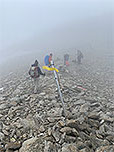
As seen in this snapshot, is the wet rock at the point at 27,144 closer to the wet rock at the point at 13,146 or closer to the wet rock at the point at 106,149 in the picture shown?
the wet rock at the point at 13,146

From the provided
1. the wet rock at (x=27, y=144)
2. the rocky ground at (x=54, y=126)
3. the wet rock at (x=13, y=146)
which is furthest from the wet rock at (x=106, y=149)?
the wet rock at (x=13, y=146)

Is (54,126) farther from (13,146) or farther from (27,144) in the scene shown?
(13,146)

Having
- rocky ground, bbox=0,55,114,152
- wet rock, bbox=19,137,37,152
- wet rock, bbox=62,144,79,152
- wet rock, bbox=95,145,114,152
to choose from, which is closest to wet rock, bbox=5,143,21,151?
rocky ground, bbox=0,55,114,152

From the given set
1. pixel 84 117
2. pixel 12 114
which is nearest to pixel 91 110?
pixel 84 117

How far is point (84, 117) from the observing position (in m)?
6.27

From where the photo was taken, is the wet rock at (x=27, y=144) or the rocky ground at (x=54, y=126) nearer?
the wet rock at (x=27, y=144)

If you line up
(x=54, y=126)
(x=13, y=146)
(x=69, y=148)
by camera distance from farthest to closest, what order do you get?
(x=54, y=126) < (x=13, y=146) < (x=69, y=148)

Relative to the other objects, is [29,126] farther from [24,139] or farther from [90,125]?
[90,125]

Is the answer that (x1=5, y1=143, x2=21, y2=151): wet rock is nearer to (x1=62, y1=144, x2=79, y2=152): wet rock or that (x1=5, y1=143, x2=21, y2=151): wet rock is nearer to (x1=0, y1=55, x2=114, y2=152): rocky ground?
(x1=0, y1=55, x2=114, y2=152): rocky ground

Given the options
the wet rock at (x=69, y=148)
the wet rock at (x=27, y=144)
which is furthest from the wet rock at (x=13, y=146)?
the wet rock at (x=69, y=148)

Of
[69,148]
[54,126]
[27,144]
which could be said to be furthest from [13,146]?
[69,148]

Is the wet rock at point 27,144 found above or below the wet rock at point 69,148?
above

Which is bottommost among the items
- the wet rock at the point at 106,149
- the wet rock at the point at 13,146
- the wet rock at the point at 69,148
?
the wet rock at the point at 106,149

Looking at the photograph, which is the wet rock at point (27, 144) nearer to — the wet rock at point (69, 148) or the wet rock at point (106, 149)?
the wet rock at point (69, 148)
